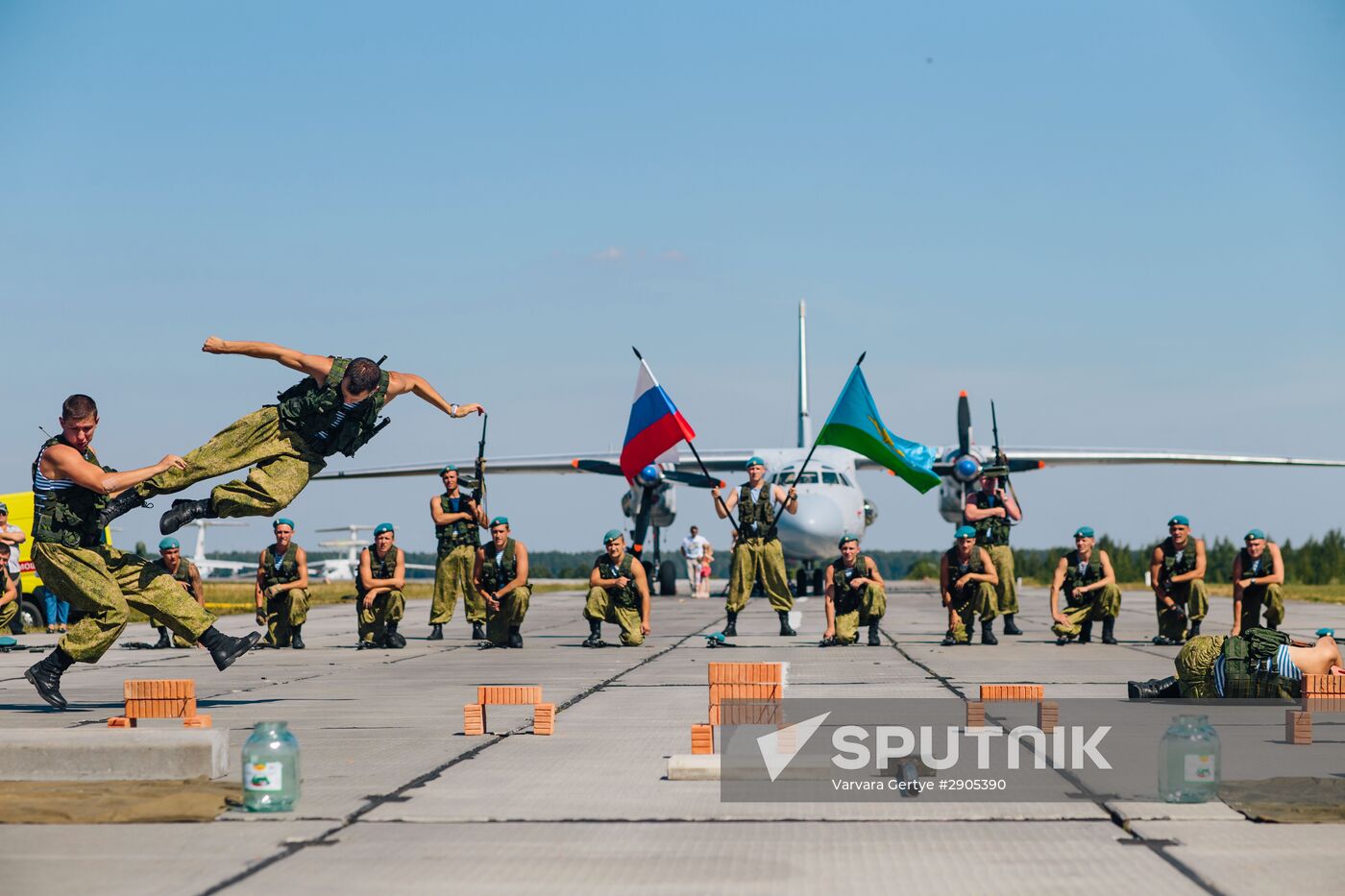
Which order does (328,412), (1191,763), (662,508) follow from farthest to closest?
(662,508) < (328,412) < (1191,763)

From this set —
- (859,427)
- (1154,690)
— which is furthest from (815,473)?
(1154,690)

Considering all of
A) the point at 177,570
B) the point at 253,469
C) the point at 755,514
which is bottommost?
the point at 177,570

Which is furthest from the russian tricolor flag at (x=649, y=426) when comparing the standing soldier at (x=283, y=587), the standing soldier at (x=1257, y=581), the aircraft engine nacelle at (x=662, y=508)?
the aircraft engine nacelle at (x=662, y=508)

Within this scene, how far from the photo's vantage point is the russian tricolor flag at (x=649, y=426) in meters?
19.6

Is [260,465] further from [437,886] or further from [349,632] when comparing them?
[349,632]

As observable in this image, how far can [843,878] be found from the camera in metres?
4.99

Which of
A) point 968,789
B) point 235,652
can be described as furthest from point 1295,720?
point 235,652

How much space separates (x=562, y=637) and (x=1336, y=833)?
15032mm

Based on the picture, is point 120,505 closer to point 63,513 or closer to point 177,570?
point 63,513

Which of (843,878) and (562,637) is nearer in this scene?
(843,878)

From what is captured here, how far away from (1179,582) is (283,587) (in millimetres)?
10201

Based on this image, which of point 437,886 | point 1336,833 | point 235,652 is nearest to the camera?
point 437,886

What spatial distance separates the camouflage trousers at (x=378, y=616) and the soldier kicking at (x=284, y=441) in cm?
777

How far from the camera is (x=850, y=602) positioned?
56.4 feet
